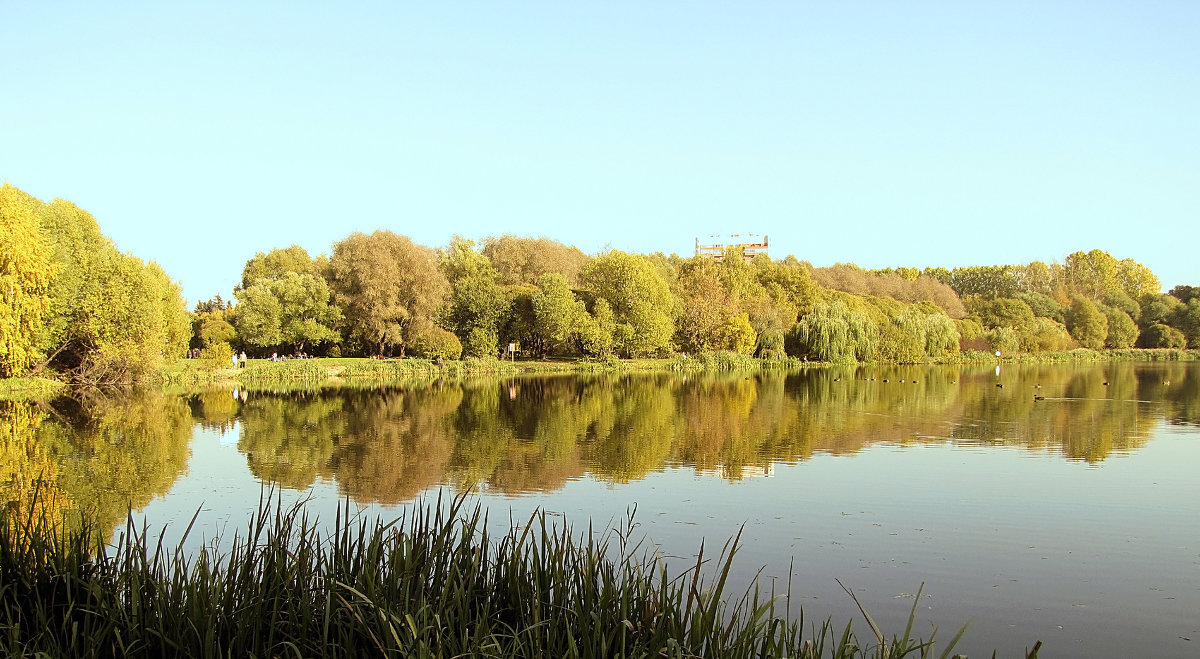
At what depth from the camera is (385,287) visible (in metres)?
47.5

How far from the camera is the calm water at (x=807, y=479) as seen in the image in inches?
308

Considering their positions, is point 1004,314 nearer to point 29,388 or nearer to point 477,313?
point 477,313

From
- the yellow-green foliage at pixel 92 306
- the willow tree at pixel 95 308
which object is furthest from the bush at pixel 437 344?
the willow tree at pixel 95 308

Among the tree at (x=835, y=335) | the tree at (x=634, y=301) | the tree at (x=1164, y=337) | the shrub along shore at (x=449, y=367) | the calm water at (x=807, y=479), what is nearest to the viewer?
the calm water at (x=807, y=479)

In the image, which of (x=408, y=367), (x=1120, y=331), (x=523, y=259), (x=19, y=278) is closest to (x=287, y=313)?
(x=408, y=367)

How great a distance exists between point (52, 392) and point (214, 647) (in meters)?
30.3

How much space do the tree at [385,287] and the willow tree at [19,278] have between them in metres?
20.7

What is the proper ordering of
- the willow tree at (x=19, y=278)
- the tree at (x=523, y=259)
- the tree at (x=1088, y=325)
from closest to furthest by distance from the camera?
1. the willow tree at (x=19, y=278)
2. the tree at (x=523, y=259)
3. the tree at (x=1088, y=325)

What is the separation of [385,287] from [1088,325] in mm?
61646

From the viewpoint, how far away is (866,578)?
8.23 m

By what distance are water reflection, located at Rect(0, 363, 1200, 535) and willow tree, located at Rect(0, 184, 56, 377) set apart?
2173mm

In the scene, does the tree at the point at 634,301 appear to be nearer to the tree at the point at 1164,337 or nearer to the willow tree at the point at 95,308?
the willow tree at the point at 95,308

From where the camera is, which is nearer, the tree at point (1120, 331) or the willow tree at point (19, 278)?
the willow tree at point (19, 278)

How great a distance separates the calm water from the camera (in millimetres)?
7824
